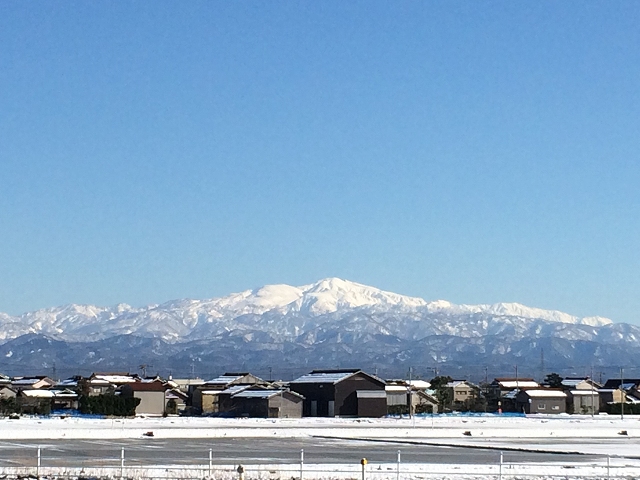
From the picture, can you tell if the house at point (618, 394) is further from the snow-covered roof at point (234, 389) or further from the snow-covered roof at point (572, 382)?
the snow-covered roof at point (234, 389)

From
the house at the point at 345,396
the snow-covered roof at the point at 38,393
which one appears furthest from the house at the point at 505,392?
the snow-covered roof at the point at 38,393

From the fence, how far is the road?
19.5 inches

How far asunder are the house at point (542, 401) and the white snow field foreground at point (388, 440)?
1198cm

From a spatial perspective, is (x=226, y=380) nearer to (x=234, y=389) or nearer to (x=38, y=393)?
(x=234, y=389)

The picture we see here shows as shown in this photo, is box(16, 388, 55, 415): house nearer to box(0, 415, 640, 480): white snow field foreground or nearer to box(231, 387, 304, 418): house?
box(0, 415, 640, 480): white snow field foreground

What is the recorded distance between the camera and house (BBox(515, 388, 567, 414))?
107 metres

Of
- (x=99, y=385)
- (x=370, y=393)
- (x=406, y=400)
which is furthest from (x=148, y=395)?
(x=406, y=400)

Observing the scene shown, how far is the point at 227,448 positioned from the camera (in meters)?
46.9

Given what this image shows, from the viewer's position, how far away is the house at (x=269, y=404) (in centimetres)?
8925

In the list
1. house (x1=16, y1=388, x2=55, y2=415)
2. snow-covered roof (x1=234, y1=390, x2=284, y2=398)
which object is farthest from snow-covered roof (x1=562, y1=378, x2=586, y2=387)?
house (x1=16, y1=388, x2=55, y2=415)

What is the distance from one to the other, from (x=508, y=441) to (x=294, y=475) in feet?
82.8

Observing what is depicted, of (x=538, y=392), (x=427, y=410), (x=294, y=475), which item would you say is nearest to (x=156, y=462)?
(x=294, y=475)

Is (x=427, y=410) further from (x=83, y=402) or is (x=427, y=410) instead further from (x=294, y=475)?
(x=294, y=475)

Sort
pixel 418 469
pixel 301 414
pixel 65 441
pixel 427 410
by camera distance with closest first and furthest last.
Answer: pixel 418 469, pixel 65 441, pixel 301 414, pixel 427 410
